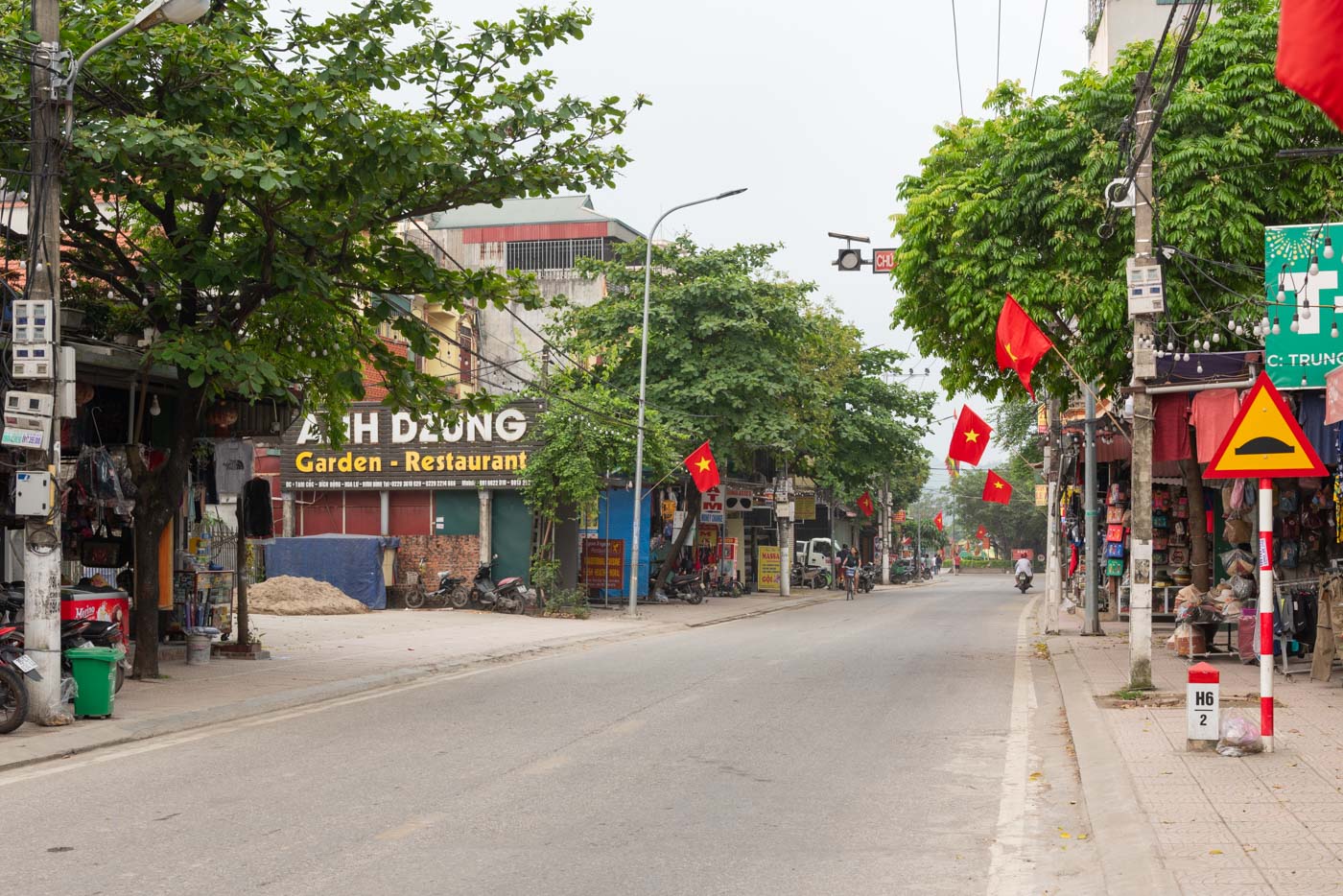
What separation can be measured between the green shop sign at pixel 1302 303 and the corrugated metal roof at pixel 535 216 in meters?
53.6

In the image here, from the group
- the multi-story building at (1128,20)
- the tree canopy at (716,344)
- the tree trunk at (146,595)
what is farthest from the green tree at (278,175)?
the multi-story building at (1128,20)

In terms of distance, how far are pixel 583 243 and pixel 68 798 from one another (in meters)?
58.3

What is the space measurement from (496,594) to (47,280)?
72.4 feet

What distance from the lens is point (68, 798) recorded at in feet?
30.7

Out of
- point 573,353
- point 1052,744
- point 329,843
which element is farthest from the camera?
point 573,353

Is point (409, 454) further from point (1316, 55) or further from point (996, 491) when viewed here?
point (1316, 55)

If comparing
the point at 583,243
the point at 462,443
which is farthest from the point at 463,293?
the point at 583,243

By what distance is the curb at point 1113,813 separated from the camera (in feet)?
22.1

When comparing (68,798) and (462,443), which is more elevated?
(462,443)

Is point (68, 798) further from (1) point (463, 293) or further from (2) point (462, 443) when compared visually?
(2) point (462, 443)

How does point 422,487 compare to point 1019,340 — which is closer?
point 1019,340

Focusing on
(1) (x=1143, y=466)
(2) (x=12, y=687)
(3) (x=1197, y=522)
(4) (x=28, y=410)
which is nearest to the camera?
(2) (x=12, y=687)

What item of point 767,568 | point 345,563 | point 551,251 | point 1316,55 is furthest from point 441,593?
point 551,251

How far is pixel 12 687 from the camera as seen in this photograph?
12.0m
